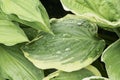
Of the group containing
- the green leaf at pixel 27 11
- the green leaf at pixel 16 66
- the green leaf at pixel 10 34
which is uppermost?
the green leaf at pixel 27 11

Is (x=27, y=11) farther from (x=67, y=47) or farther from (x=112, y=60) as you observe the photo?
(x=112, y=60)

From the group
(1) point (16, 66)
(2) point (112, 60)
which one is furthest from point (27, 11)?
(2) point (112, 60)

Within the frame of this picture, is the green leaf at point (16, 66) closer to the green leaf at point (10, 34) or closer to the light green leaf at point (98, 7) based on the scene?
the green leaf at point (10, 34)

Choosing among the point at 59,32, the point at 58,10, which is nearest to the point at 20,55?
the point at 59,32

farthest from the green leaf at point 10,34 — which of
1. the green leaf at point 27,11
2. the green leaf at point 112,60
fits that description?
the green leaf at point 112,60

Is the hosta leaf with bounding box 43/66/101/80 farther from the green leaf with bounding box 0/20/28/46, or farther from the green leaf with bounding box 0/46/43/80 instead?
the green leaf with bounding box 0/20/28/46

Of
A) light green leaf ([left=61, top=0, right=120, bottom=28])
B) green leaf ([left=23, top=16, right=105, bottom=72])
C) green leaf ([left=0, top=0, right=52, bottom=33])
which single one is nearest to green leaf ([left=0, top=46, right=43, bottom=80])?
green leaf ([left=23, top=16, right=105, bottom=72])
